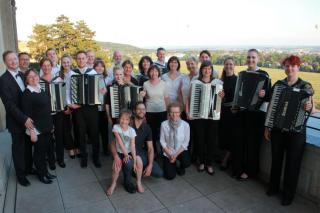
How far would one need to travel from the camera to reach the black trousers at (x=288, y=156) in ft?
10.0

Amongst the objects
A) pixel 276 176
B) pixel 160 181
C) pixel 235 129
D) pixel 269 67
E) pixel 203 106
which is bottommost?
A: pixel 160 181

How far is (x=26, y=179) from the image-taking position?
373cm

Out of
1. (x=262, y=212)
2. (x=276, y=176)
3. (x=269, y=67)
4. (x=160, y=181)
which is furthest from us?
(x=160, y=181)

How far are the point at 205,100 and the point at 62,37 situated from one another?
67.4 feet

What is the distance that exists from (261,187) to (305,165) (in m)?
0.69

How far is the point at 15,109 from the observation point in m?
3.31

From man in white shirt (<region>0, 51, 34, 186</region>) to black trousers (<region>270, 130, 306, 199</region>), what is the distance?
311cm

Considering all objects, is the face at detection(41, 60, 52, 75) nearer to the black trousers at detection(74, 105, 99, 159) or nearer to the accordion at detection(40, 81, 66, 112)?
the accordion at detection(40, 81, 66, 112)

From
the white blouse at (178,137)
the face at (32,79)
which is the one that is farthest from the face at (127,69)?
the face at (32,79)

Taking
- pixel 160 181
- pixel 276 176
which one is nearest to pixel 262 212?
pixel 276 176

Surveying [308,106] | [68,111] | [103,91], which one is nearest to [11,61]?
[68,111]

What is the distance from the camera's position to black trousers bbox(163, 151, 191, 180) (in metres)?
3.89

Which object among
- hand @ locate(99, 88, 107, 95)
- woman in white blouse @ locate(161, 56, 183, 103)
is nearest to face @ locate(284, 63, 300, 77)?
woman in white blouse @ locate(161, 56, 183, 103)

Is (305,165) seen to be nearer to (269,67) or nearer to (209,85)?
(269,67)
